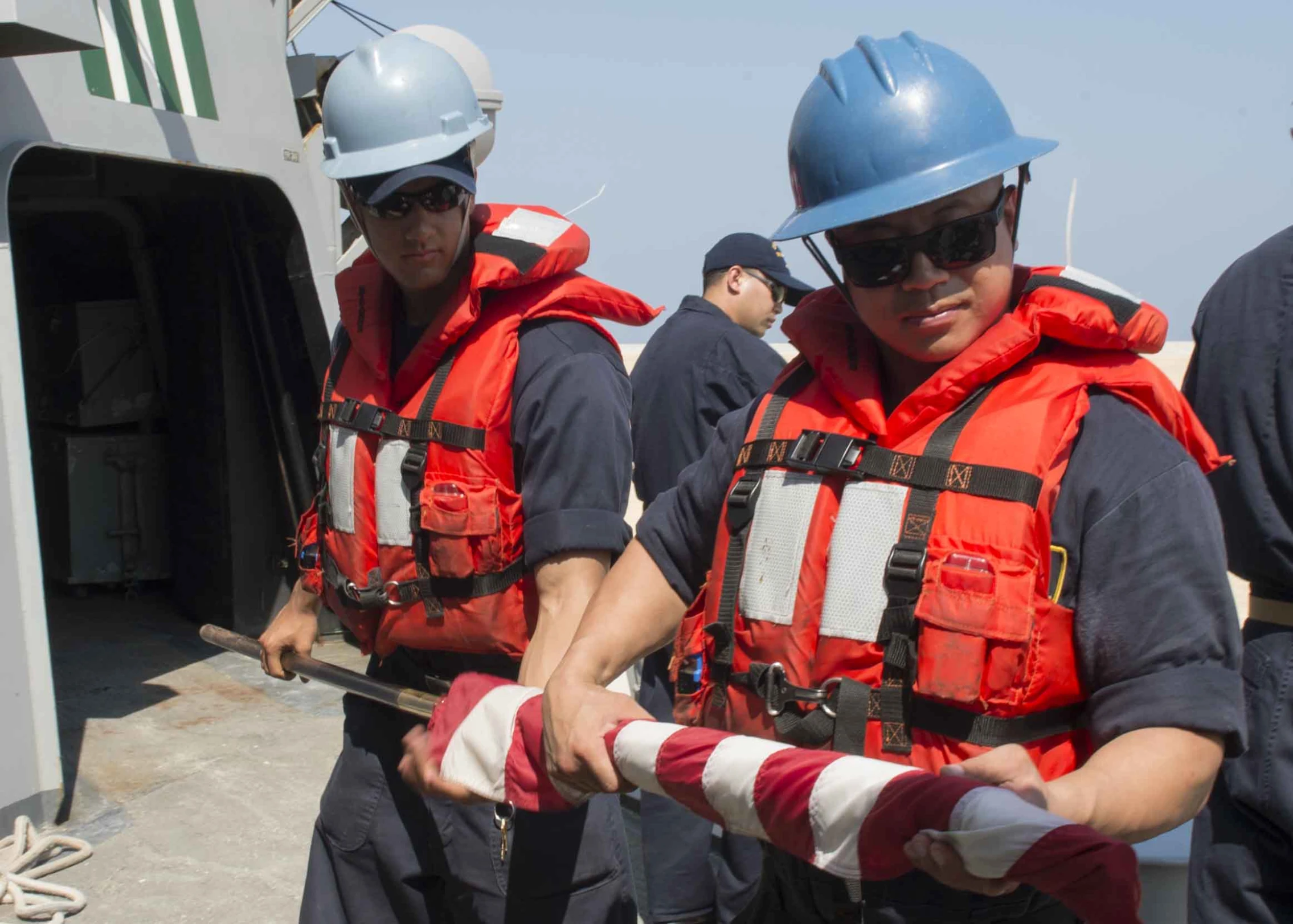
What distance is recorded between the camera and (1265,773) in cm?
242

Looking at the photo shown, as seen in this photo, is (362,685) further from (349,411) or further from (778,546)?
(778,546)

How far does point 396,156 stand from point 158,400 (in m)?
5.01

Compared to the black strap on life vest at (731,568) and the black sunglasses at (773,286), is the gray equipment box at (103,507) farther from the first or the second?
the black strap on life vest at (731,568)

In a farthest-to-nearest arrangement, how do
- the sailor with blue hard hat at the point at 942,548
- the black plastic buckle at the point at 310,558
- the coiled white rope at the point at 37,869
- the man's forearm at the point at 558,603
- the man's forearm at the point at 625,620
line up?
the coiled white rope at the point at 37,869
the black plastic buckle at the point at 310,558
the man's forearm at the point at 558,603
the man's forearm at the point at 625,620
the sailor with blue hard hat at the point at 942,548

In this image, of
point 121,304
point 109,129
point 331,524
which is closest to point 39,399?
point 121,304

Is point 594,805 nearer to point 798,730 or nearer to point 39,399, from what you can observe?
point 798,730

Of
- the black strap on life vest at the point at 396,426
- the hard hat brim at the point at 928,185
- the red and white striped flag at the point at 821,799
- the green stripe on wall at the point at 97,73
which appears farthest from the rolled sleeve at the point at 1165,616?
the green stripe on wall at the point at 97,73

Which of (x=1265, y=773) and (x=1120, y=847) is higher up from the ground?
(x=1120, y=847)

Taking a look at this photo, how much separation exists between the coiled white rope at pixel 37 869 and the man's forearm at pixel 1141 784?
11.3 feet

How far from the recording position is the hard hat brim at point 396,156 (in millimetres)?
2586

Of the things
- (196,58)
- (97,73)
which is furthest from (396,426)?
(196,58)

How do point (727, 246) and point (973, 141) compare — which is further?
point (727, 246)

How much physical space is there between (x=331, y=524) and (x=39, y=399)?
5.13 meters

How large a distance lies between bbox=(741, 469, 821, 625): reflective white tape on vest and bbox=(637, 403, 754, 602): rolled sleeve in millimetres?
157
